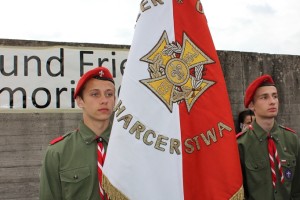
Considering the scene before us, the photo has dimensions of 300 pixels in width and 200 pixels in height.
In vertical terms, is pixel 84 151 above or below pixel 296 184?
above

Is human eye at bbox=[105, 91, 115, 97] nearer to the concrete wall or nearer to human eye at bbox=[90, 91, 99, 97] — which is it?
human eye at bbox=[90, 91, 99, 97]

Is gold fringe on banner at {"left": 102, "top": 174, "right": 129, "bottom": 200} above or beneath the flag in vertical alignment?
beneath

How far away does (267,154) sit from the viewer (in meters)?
2.90

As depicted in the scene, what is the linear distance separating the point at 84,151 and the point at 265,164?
1311mm

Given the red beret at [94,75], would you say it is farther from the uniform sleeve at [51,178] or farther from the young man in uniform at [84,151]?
the uniform sleeve at [51,178]

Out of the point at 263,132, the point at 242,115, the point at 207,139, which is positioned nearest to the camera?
the point at 207,139

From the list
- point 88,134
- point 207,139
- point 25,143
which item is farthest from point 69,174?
point 25,143

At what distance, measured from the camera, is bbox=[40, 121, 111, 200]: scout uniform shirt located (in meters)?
2.39

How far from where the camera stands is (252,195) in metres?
2.83

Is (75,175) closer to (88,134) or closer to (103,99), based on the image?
(88,134)

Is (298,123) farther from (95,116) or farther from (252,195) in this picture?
(95,116)

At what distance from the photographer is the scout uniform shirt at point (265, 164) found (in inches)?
111

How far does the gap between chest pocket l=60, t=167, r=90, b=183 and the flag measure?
219mm

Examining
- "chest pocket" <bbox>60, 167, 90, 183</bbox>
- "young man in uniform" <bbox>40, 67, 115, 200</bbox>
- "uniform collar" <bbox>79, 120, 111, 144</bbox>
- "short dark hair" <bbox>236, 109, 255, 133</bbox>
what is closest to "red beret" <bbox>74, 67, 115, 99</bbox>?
"young man in uniform" <bbox>40, 67, 115, 200</bbox>
